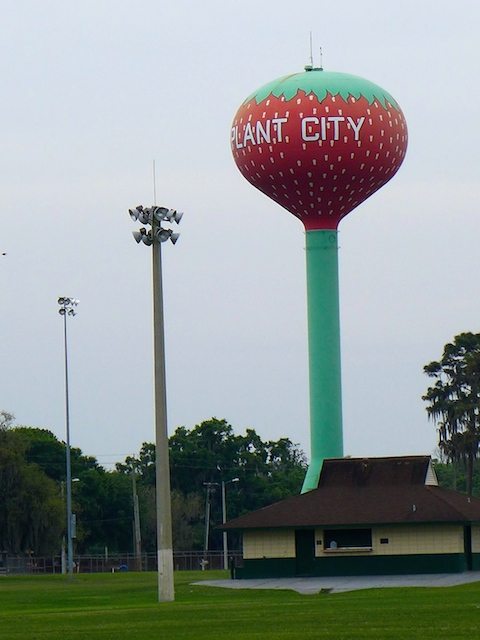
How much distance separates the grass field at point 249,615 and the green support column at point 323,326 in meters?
13.9

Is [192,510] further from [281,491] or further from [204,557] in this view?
[204,557]

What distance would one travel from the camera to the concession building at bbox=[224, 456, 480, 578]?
50250mm

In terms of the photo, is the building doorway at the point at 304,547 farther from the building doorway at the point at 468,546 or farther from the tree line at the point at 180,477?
the tree line at the point at 180,477

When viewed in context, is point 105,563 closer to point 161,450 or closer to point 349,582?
point 349,582

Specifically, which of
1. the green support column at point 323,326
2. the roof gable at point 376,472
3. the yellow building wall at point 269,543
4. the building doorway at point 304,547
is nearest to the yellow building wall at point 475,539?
the roof gable at point 376,472

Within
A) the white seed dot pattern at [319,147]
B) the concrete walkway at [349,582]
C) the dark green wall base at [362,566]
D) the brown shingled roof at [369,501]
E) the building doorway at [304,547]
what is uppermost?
the white seed dot pattern at [319,147]

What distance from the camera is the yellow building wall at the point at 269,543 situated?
5194 cm

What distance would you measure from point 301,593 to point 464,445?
126ft

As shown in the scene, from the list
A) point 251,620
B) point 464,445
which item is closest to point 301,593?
point 251,620

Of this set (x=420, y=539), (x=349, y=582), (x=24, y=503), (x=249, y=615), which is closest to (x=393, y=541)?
(x=420, y=539)

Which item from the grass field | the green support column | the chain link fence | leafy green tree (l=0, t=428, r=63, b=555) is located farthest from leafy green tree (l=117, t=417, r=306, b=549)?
the grass field

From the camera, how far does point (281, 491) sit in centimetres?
11069

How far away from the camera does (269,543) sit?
52312 millimetres

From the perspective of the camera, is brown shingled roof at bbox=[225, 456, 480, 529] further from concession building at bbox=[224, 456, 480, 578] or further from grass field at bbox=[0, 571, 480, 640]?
grass field at bbox=[0, 571, 480, 640]
